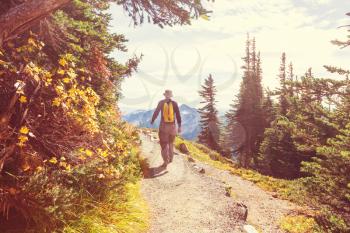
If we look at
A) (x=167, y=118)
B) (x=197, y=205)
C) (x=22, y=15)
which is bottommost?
(x=197, y=205)

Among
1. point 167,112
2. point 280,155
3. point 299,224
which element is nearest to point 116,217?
point 167,112

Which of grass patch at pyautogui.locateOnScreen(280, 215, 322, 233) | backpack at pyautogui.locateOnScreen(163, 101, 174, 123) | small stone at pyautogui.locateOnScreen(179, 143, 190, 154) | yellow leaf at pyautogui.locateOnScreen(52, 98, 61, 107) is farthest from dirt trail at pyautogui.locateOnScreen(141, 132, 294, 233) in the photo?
small stone at pyautogui.locateOnScreen(179, 143, 190, 154)

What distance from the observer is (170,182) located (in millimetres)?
9812

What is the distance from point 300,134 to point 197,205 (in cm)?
474

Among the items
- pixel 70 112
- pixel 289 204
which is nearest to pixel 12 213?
pixel 70 112

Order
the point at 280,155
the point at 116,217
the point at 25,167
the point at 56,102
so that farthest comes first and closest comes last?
1. the point at 280,155
2. the point at 116,217
3. the point at 56,102
4. the point at 25,167

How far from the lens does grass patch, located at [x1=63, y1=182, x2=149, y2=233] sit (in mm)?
5203

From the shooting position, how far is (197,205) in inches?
311

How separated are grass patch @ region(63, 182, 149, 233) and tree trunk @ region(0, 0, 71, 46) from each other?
3.41 meters

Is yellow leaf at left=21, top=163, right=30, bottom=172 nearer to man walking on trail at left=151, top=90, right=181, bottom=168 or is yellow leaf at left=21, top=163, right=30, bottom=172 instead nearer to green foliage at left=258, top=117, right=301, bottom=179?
man walking on trail at left=151, top=90, right=181, bottom=168

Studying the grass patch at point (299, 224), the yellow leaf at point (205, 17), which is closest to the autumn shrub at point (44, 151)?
the yellow leaf at point (205, 17)

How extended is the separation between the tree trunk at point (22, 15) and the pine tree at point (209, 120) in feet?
133

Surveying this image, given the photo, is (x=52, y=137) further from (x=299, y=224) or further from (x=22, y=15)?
(x=299, y=224)

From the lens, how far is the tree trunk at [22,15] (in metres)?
5.34
